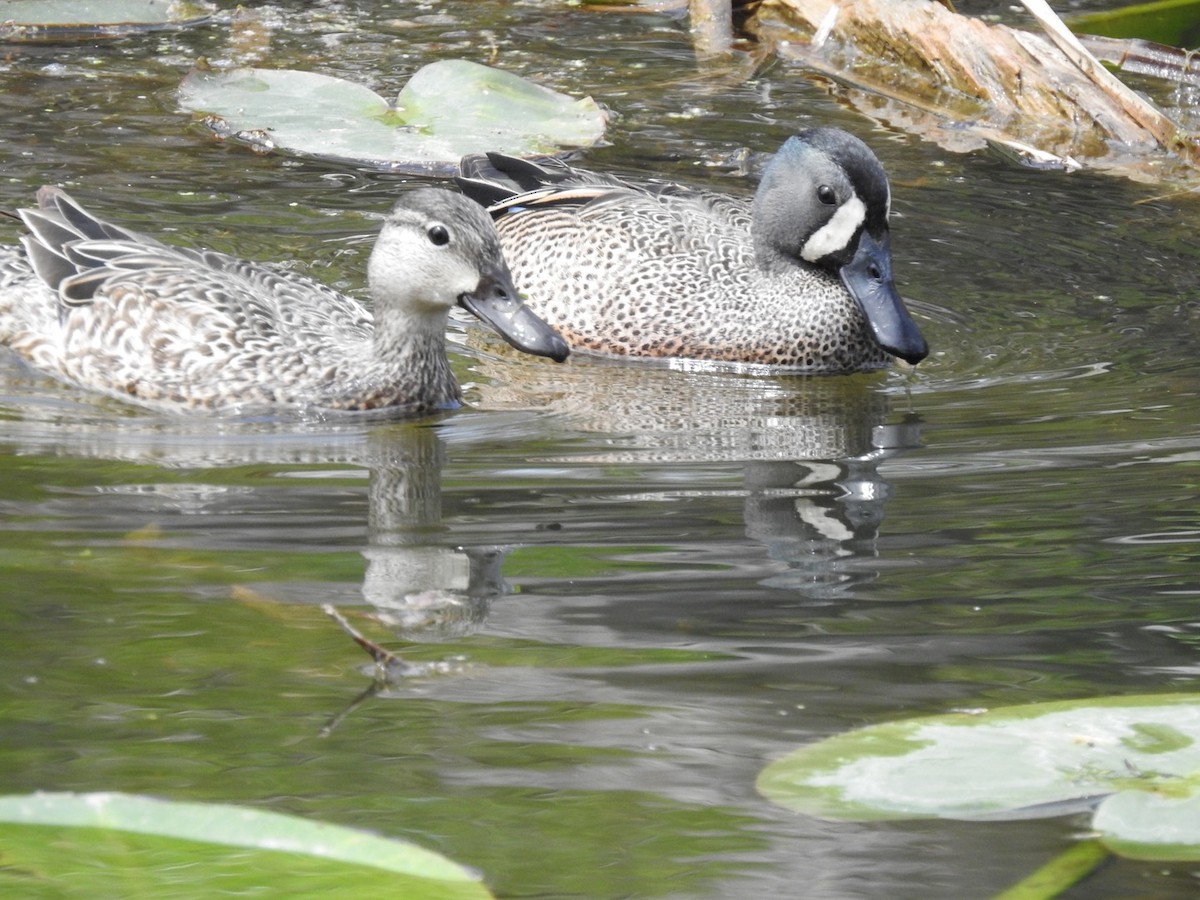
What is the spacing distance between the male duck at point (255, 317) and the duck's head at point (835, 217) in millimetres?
1730

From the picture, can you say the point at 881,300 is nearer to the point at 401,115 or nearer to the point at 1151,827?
the point at 401,115

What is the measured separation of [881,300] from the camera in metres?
7.61

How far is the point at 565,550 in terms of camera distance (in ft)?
15.7

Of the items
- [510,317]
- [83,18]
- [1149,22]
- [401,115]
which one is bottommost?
[510,317]

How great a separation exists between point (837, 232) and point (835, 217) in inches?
2.5

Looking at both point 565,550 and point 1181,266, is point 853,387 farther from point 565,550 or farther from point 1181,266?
point 565,550

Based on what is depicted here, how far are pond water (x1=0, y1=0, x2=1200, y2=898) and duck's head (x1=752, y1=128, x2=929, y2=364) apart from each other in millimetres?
324

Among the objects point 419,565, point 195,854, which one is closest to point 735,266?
point 419,565

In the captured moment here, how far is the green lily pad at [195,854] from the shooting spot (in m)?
2.87

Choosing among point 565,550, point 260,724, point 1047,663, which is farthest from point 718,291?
point 260,724

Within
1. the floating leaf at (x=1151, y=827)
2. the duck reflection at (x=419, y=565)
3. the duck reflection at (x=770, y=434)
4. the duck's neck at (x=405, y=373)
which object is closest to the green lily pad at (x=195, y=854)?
the floating leaf at (x=1151, y=827)

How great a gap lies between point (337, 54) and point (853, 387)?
194 inches

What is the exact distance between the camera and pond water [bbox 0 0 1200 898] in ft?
11.0

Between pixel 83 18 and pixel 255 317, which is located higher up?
pixel 83 18
